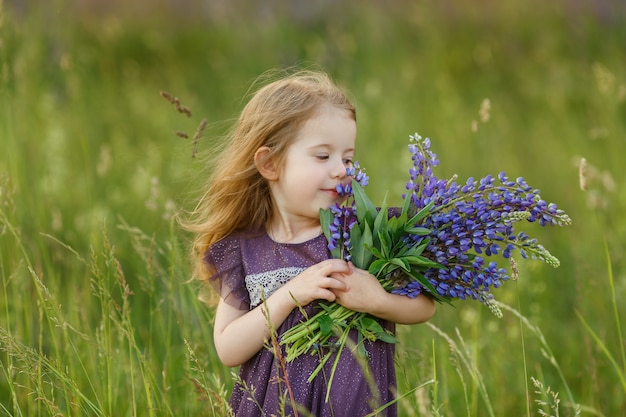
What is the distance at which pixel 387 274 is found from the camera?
2.15 m

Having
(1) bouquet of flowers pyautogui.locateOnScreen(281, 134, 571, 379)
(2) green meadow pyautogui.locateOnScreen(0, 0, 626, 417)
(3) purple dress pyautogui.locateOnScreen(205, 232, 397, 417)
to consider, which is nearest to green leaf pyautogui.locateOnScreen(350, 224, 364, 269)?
(1) bouquet of flowers pyautogui.locateOnScreen(281, 134, 571, 379)

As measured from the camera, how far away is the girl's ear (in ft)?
7.66

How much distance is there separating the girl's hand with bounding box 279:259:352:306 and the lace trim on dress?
0.30 ft

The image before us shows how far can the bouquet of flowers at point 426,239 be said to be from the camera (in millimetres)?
2031

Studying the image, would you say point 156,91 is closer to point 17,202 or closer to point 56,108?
point 56,108

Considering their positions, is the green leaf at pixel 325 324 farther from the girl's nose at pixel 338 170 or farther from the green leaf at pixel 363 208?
the girl's nose at pixel 338 170

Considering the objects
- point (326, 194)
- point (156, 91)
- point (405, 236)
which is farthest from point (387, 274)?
point (156, 91)

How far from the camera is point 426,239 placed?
6.79 ft

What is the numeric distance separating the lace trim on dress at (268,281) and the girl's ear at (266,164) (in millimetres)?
260

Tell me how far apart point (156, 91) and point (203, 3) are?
4670 millimetres

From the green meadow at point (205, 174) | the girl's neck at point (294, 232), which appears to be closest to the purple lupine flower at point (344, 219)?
the girl's neck at point (294, 232)

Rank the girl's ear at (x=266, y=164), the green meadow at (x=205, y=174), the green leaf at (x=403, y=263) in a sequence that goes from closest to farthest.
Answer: the green leaf at (x=403, y=263), the girl's ear at (x=266, y=164), the green meadow at (x=205, y=174)

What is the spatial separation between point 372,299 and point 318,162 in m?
0.39

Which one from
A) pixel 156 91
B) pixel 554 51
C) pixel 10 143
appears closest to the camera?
pixel 10 143
